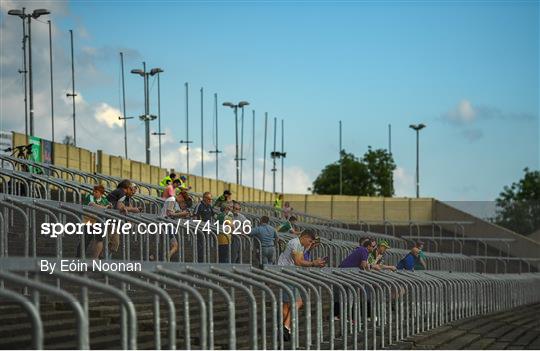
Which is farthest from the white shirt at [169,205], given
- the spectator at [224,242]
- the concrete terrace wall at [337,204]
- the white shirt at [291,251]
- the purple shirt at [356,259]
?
the concrete terrace wall at [337,204]

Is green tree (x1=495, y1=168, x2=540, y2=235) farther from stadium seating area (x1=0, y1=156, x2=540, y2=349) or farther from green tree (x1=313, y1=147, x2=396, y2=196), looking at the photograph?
green tree (x1=313, y1=147, x2=396, y2=196)

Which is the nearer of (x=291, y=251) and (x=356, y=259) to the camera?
(x=291, y=251)

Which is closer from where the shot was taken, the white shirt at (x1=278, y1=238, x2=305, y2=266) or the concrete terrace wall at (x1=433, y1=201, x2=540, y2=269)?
the white shirt at (x1=278, y1=238, x2=305, y2=266)

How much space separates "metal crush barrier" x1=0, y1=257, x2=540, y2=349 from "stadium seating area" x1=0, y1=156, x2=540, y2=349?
2cm

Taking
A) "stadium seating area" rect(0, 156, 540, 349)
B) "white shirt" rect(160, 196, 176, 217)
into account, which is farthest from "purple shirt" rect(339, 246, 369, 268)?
"white shirt" rect(160, 196, 176, 217)

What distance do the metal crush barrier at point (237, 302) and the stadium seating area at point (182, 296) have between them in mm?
17

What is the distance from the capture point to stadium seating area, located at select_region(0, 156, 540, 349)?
9281 millimetres

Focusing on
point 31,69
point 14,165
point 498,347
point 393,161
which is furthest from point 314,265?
point 393,161

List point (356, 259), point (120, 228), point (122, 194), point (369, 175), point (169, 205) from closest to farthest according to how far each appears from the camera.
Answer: point (120, 228) < point (356, 259) < point (122, 194) < point (169, 205) < point (369, 175)

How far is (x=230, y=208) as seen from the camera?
1023 inches

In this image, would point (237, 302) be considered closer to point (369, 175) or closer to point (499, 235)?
point (499, 235)

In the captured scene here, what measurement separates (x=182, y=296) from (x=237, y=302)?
3.04 metres

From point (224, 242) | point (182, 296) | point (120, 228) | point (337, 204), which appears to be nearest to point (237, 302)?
point (182, 296)

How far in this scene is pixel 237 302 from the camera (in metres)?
13.3
